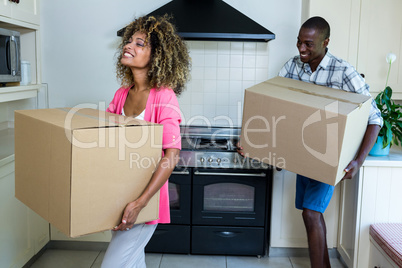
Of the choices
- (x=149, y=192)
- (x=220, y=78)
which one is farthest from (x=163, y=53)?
(x=220, y=78)

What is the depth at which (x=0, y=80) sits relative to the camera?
2.34 metres

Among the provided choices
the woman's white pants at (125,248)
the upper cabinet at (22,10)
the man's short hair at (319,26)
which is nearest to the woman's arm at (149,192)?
the woman's white pants at (125,248)

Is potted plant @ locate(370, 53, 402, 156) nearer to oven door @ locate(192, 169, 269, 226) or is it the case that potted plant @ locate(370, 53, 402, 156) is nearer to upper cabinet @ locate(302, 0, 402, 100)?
upper cabinet @ locate(302, 0, 402, 100)

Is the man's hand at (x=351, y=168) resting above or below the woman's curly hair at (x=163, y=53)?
below

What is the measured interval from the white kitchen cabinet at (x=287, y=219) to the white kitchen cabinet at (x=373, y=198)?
0.35m

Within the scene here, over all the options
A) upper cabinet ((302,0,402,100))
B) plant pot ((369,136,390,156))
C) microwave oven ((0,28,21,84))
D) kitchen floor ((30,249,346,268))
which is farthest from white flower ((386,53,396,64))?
microwave oven ((0,28,21,84))

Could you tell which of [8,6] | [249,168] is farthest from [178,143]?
[8,6]

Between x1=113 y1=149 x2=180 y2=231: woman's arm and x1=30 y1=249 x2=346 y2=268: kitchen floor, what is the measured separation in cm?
149

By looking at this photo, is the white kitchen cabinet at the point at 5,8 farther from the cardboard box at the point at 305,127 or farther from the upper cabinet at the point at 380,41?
the upper cabinet at the point at 380,41

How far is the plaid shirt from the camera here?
2111mm

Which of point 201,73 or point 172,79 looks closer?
point 172,79

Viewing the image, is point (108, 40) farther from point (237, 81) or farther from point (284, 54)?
point (284, 54)

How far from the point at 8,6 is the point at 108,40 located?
0.71m

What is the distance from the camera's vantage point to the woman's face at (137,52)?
161 cm
